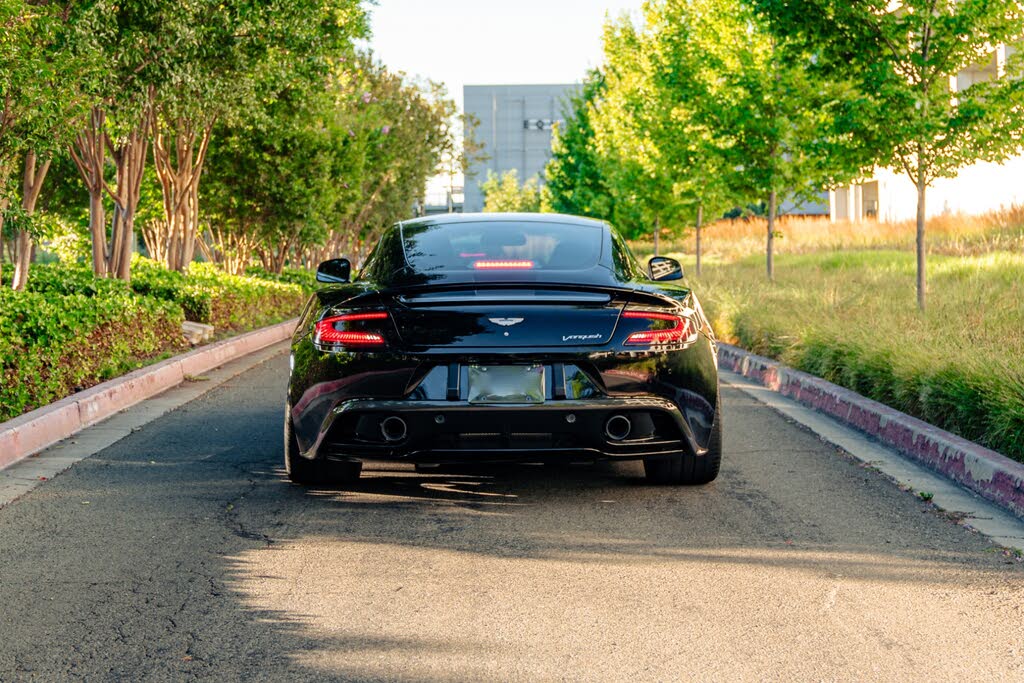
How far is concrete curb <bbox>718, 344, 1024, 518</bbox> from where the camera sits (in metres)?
6.67

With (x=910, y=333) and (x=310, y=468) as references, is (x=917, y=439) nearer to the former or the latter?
(x=910, y=333)

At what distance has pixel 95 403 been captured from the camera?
1002 centimetres

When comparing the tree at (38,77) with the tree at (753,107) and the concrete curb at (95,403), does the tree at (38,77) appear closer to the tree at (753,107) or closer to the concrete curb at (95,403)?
the concrete curb at (95,403)

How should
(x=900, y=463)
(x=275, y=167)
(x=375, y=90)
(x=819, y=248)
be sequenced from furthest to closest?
(x=375, y=90) → (x=819, y=248) → (x=275, y=167) → (x=900, y=463)

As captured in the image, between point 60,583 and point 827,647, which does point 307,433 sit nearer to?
point 60,583

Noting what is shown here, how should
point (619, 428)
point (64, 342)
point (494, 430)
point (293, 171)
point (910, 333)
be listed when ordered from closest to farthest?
point (494, 430) → point (619, 428) → point (64, 342) → point (910, 333) → point (293, 171)

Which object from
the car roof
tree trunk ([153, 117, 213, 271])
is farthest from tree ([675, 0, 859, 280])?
the car roof

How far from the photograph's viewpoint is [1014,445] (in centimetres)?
719

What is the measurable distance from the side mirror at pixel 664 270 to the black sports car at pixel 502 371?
93 centimetres

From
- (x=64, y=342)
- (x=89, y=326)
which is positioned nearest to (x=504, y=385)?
(x=64, y=342)

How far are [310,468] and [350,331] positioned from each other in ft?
3.16

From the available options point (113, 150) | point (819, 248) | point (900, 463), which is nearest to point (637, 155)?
point (819, 248)

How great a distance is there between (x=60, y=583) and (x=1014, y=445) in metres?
5.11

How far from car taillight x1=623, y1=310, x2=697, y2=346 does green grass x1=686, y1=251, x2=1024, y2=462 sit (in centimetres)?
218
